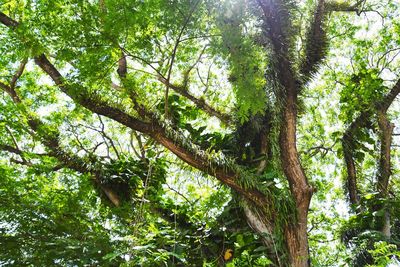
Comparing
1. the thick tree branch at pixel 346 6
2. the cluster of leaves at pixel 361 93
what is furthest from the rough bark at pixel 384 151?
the thick tree branch at pixel 346 6

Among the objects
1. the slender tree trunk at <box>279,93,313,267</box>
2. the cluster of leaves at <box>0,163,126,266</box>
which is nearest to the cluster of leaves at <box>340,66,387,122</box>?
the slender tree trunk at <box>279,93,313,267</box>

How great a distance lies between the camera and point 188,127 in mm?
6699

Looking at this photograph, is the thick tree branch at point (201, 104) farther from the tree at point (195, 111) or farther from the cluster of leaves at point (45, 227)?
the cluster of leaves at point (45, 227)

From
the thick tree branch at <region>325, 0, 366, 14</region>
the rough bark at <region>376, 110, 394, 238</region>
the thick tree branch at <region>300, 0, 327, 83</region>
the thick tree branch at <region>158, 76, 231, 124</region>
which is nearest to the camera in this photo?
the thick tree branch at <region>300, 0, 327, 83</region>

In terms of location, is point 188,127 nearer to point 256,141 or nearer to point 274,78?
point 256,141

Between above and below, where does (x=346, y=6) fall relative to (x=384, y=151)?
above

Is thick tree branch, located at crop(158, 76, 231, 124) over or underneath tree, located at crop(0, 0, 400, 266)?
over

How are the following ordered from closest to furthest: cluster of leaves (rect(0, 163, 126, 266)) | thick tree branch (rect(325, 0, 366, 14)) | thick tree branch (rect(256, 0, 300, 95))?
cluster of leaves (rect(0, 163, 126, 266)) → thick tree branch (rect(256, 0, 300, 95)) → thick tree branch (rect(325, 0, 366, 14))

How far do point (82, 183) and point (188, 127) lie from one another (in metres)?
2.01

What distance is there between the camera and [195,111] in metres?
7.15

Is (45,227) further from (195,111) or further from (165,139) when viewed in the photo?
(195,111)

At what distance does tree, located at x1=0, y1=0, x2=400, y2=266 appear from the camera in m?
→ 5.02

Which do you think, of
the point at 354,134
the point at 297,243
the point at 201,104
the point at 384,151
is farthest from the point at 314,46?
the point at 297,243

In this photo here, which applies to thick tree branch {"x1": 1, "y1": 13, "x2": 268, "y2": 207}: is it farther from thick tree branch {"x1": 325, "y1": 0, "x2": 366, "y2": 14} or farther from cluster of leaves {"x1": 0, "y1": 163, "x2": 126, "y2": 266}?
thick tree branch {"x1": 325, "y1": 0, "x2": 366, "y2": 14}
